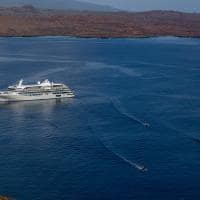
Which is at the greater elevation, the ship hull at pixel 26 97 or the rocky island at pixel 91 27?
the rocky island at pixel 91 27

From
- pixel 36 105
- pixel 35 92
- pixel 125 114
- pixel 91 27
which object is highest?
pixel 91 27

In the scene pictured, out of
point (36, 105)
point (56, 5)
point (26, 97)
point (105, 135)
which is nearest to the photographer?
point (105, 135)

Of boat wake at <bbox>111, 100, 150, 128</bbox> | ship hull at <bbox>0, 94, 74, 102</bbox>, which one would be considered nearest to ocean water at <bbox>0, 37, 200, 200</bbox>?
boat wake at <bbox>111, 100, 150, 128</bbox>

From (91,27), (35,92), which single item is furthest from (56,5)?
(35,92)

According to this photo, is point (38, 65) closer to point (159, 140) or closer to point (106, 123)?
point (106, 123)

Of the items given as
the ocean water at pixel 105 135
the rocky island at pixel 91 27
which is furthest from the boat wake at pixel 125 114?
the rocky island at pixel 91 27

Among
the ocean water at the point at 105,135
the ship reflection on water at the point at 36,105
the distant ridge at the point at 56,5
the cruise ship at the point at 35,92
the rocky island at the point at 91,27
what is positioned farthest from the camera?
the distant ridge at the point at 56,5

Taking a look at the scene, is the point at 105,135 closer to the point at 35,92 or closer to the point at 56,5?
the point at 35,92

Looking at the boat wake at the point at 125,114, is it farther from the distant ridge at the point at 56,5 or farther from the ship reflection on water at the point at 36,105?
the distant ridge at the point at 56,5
